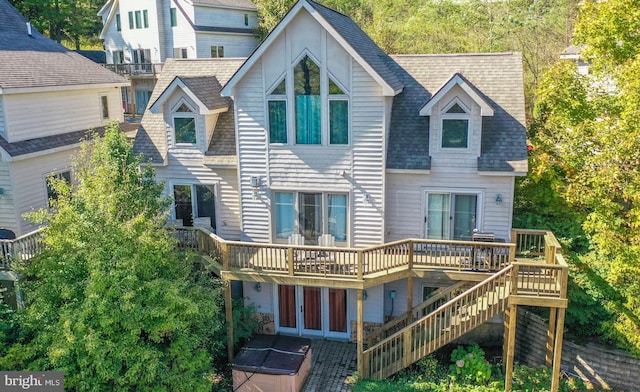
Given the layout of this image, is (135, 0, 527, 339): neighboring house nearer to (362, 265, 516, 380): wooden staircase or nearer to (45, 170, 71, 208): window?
(362, 265, 516, 380): wooden staircase

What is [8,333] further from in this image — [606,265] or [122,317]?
[606,265]


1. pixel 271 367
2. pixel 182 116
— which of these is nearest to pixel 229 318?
pixel 271 367

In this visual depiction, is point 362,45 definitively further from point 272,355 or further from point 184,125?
point 272,355

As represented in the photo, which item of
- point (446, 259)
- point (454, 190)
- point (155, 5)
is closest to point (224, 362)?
point (446, 259)

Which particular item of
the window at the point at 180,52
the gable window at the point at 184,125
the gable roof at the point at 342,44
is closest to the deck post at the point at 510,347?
the gable roof at the point at 342,44

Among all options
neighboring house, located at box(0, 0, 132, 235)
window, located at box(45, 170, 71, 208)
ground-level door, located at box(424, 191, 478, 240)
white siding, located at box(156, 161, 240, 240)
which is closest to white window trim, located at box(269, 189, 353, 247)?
white siding, located at box(156, 161, 240, 240)

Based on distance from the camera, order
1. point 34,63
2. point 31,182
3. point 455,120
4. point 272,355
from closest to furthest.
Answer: point 272,355 → point 455,120 → point 31,182 → point 34,63
